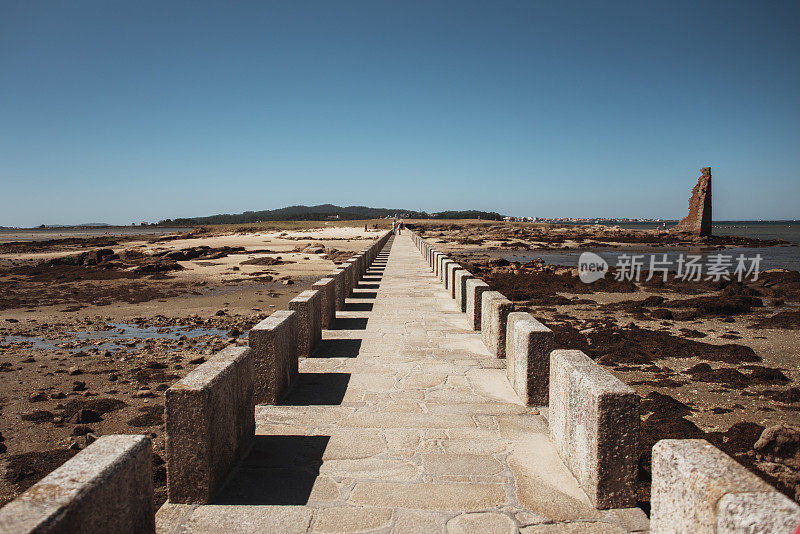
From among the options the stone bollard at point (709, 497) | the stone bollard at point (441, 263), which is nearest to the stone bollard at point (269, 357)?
the stone bollard at point (709, 497)

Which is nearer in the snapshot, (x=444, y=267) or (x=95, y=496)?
(x=95, y=496)

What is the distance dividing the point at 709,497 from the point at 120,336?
12129 millimetres

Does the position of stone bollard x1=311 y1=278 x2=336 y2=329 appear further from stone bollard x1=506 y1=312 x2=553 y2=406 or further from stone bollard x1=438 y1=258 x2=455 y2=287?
stone bollard x1=438 y1=258 x2=455 y2=287

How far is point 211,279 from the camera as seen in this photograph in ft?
74.5

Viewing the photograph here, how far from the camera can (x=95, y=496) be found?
2441 millimetres

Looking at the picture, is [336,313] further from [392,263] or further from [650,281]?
[650,281]

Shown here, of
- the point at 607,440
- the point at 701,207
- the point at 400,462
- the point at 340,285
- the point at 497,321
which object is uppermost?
the point at 701,207

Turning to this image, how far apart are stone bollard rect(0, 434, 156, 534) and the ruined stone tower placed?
59.9 meters

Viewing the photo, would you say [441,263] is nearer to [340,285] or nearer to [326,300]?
[340,285]

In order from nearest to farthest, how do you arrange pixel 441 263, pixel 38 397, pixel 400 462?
pixel 400 462
pixel 38 397
pixel 441 263

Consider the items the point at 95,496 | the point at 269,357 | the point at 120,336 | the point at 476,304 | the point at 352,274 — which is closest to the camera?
the point at 95,496

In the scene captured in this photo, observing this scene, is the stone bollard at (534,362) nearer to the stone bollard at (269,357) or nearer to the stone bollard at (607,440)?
the stone bollard at (607,440)

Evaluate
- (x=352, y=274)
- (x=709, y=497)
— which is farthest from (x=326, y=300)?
(x=709, y=497)

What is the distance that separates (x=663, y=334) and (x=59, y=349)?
40.1 ft
